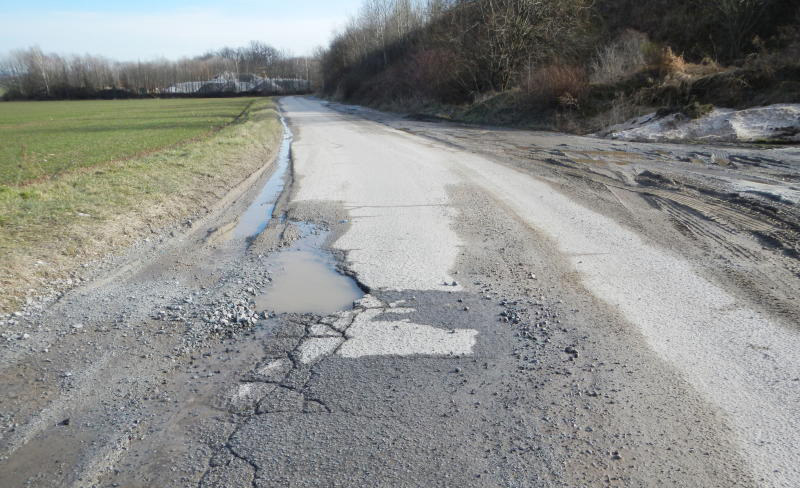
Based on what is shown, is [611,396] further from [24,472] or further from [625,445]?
[24,472]

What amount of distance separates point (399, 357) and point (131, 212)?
600 cm

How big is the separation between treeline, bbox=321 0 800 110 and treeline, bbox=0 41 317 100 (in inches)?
3245

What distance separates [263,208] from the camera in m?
9.73

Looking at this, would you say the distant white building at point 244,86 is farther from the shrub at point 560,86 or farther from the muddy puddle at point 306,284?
the muddy puddle at point 306,284

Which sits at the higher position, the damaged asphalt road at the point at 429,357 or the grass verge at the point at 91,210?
the damaged asphalt road at the point at 429,357

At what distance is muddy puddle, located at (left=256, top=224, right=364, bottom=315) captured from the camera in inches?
205

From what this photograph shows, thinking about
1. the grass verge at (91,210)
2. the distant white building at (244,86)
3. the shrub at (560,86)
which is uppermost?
the shrub at (560,86)

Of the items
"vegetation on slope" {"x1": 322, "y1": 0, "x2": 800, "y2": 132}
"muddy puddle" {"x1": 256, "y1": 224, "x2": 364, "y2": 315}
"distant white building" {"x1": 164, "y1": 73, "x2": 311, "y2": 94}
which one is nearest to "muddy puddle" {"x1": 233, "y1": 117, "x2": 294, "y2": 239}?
"muddy puddle" {"x1": 256, "y1": 224, "x2": 364, "y2": 315}

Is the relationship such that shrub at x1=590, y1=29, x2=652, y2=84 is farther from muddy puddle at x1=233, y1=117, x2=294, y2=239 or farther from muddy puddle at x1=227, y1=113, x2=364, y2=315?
muddy puddle at x1=227, y1=113, x2=364, y2=315

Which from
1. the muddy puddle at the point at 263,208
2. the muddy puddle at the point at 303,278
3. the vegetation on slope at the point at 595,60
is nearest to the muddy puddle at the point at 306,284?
the muddy puddle at the point at 303,278

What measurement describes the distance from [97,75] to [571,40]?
10395 centimetres

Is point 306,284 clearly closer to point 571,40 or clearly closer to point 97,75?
point 571,40

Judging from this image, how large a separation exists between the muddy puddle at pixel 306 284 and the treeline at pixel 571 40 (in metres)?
17.4

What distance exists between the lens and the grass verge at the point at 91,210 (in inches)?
229
